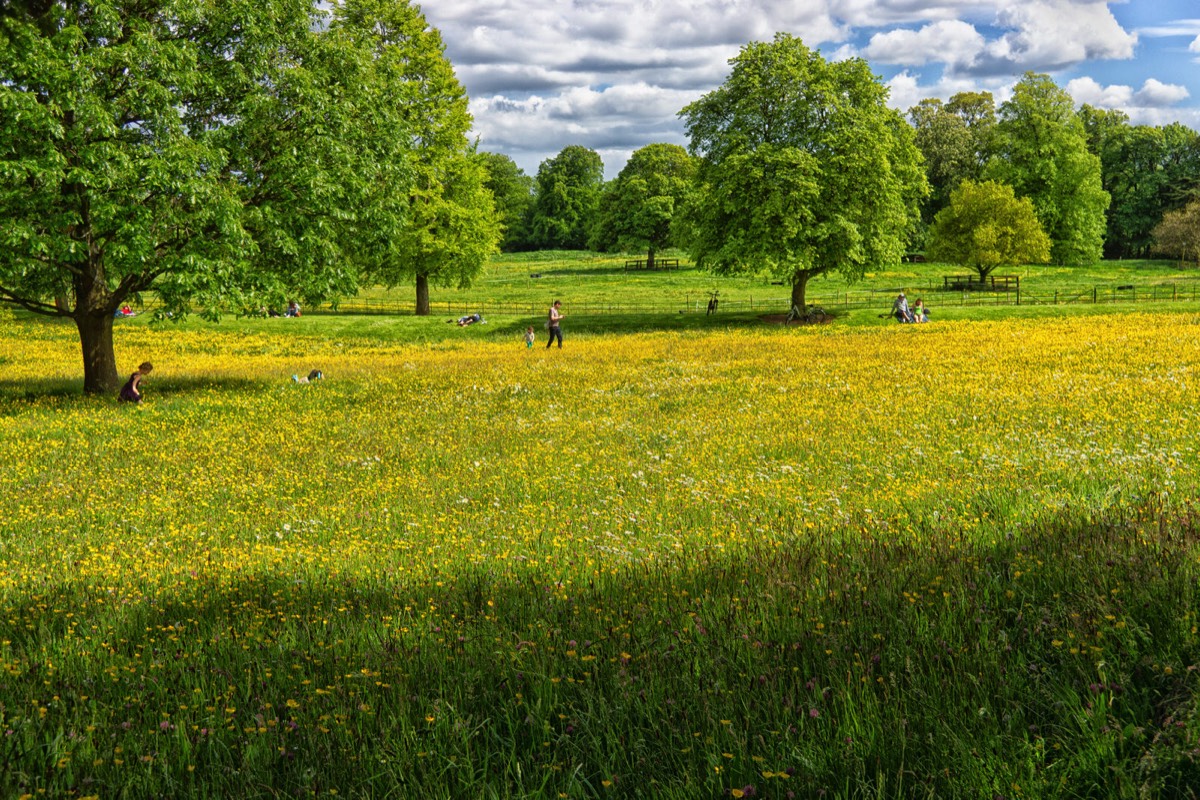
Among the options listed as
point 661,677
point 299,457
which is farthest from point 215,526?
point 661,677

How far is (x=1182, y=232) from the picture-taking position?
8669cm

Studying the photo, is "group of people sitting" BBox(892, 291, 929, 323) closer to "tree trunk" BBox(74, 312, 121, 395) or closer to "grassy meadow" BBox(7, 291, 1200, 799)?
"grassy meadow" BBox(7, 291, 1200, 799)

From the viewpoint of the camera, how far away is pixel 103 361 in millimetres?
23562

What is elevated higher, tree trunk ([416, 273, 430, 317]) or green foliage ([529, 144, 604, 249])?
green foliage ([529, 144, 604, 249])

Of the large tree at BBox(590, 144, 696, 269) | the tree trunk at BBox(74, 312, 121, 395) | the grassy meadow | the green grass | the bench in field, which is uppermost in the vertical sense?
the large tree at BBox(590, 144, 696, 269)

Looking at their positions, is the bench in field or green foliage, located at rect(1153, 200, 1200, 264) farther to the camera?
the bench in field

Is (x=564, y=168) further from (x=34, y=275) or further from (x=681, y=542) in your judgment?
(x=681, y=542)

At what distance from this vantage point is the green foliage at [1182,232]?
85938mm

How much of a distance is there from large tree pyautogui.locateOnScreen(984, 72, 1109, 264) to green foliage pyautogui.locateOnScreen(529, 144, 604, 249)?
215 feet

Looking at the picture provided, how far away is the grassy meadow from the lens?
3873 millimetres

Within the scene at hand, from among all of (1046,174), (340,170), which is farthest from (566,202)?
(340,170)

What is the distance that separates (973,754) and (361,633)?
3880 millimetres

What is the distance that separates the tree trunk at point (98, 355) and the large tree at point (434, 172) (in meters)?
22.2

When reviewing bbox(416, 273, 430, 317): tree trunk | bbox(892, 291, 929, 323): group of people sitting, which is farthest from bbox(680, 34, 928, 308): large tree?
bbox(416, 273, 430, 317): tree trunk
